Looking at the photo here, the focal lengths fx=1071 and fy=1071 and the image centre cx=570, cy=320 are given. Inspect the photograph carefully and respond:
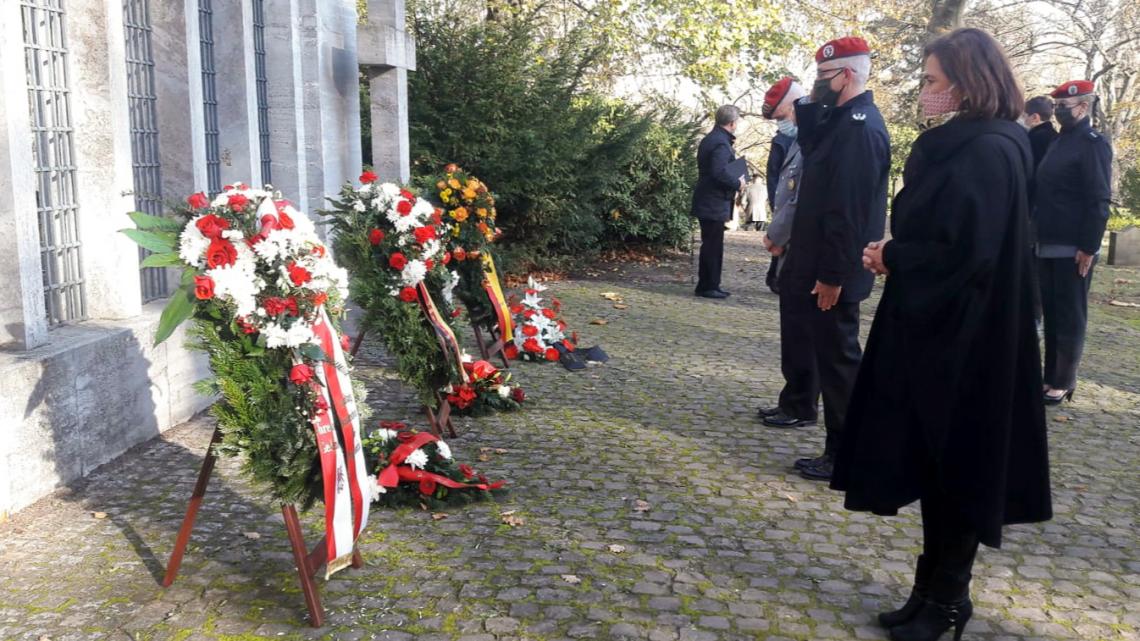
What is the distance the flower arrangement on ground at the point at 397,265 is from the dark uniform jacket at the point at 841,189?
229 cm

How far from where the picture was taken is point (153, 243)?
4027 mm

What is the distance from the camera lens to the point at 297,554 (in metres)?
4.07

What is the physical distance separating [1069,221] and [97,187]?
255 inches

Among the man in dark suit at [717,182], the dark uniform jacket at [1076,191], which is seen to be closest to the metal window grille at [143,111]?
the dark uniform jacket at [1076,191]

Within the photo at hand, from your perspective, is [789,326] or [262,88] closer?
[789,326]

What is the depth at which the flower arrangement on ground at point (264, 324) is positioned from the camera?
3.92 metres

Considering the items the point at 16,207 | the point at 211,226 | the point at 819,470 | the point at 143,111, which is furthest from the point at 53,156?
Answer: the point at 819,470

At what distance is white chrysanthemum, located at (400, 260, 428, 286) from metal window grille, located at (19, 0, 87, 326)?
1.93m

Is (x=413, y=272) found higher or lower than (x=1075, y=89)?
lower

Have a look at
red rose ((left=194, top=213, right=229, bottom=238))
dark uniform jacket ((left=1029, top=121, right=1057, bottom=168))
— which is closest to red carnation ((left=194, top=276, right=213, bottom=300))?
red rose ((left=194, top=213, right=229, bottom=238))

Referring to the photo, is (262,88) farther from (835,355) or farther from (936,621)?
(936,621)

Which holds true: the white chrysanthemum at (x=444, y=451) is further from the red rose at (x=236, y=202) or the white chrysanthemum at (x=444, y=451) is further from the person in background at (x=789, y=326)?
the person in background at (x=789, y=326)

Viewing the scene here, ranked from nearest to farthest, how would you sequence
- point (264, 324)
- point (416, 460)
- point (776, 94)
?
point (264, 324) → point (416, 460) → point (776, 94)

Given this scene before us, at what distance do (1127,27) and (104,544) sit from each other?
32461mm
